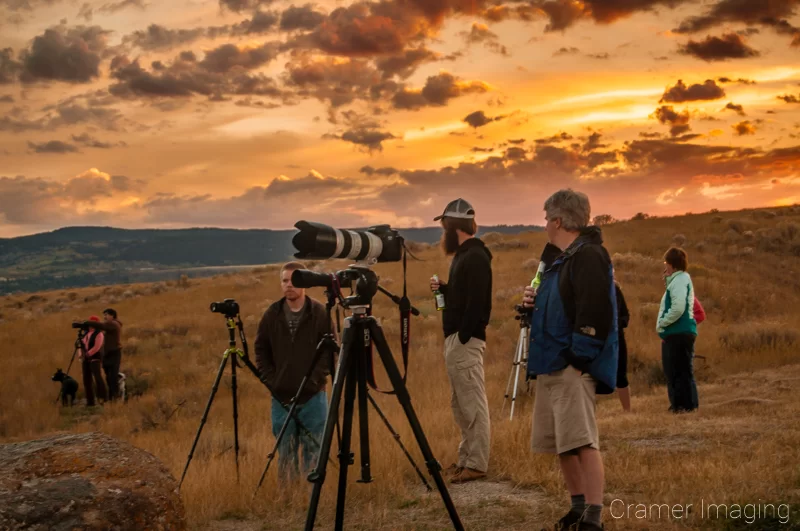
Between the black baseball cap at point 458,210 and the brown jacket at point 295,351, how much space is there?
5.13ft

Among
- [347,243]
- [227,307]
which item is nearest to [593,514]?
[347,243]

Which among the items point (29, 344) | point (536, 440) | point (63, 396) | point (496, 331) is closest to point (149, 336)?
point (29, 344)

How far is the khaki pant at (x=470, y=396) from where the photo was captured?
6824 mm

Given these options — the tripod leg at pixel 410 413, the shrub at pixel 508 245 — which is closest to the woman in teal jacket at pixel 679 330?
the tripod leg at pixel 410 413

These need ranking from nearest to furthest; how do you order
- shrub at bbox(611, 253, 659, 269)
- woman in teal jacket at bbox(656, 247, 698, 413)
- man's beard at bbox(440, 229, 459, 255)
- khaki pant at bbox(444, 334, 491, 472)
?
khaki pant at bbox(444, 334, 491, 472)
man's beard at bbox(440, 229, 459, 255)
woman in teal jacket at bbox(656, 247, 698, 413)
shrub at bbox(611, 253, 659, 269)

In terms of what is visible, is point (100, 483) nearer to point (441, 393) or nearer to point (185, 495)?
point (185, 495)

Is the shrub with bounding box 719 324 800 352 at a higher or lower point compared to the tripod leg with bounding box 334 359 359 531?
lower

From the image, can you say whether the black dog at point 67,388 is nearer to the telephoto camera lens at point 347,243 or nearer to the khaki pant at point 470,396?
the khaki pant at point 470,396

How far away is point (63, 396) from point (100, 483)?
13135 mm

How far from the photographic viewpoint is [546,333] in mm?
4945

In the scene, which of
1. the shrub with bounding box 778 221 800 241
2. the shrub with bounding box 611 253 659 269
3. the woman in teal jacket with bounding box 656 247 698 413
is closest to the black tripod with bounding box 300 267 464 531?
the woman in teal jacket with bounding box 656 247 698 413

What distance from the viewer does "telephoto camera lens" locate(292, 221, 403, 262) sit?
15.3 ft

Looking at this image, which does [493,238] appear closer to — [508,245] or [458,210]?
[508,245]

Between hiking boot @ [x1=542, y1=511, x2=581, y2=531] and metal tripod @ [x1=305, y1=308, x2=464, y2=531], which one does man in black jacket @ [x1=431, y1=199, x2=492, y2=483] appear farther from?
metal tripod @ [x1=305, y1=308, x2=464, y2=531]
